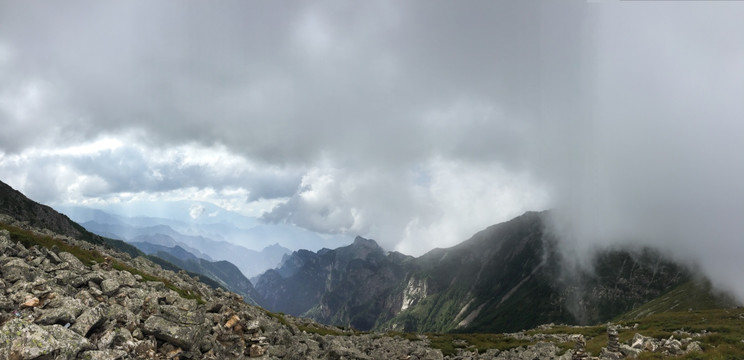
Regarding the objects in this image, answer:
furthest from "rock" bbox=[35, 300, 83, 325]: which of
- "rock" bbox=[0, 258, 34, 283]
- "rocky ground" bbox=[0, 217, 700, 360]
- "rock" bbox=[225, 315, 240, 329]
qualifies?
"rock" bbox=[225, 315, 240, 329]

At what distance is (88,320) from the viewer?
2458 centimetres

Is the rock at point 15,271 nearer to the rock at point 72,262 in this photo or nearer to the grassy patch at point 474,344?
the rock at point 72,262

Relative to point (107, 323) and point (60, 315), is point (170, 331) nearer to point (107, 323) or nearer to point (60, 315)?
point (107, 323)

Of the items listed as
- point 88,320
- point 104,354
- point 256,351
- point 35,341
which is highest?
point 88,320

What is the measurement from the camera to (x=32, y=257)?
40.4 meters

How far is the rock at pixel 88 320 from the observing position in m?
23.5

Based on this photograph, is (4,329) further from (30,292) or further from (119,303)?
(119,303)

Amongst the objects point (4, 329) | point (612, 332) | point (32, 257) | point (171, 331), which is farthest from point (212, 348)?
point (612, 332)

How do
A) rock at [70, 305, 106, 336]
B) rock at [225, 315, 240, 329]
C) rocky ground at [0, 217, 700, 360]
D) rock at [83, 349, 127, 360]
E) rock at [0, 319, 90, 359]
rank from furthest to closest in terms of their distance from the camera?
rock at [225, 315, 240, 329], rock at [70, 305, 106, 336], rock at [83, 349, 127, 360], rocky ground at [0, 217, 700, 360], rock at [0, 319, 90, 359]

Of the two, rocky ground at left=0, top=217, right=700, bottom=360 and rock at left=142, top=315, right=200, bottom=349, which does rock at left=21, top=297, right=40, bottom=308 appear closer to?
rocky ground at left=0, top=217, right=700, bottom=360

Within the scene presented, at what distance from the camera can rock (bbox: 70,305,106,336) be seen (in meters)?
23.5

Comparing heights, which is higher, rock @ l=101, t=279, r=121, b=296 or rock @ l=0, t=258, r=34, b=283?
rock @ l=0, t=258, r=34, b=283

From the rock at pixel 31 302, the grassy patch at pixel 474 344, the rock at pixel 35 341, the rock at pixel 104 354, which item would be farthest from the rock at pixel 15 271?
the grassy patch at pixel 474 344

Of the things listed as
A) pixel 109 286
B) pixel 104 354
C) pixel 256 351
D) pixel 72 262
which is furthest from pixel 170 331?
pixel 72 262
